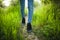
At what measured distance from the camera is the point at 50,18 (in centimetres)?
246

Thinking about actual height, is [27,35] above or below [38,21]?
below

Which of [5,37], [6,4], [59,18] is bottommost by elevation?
[5,37]

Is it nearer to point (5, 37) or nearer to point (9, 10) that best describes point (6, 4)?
point (9, 10)

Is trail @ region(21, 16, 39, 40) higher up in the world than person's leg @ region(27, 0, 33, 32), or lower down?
lower down

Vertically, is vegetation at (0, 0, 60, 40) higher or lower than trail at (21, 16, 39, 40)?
higher

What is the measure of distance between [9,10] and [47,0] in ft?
1.32

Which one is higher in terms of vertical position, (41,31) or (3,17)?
(3,17)

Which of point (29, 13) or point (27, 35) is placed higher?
point (29, 13)

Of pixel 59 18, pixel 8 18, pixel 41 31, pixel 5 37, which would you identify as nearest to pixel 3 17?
pixel 8 18

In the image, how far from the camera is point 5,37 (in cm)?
239

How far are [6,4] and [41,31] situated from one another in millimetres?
450

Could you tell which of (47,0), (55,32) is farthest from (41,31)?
(47,0)

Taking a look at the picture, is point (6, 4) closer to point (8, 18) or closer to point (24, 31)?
point (8, 18)

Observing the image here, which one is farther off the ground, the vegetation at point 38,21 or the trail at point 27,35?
the vegetation at point 38,21
